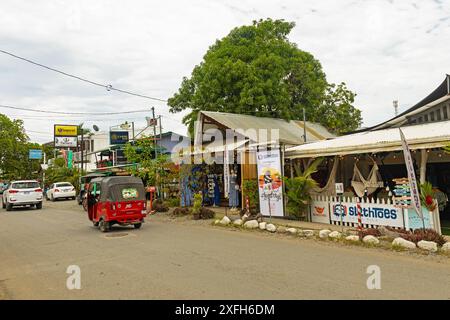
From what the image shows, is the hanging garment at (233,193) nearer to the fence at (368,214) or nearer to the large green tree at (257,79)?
the fence at (368,214)

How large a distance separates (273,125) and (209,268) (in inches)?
599

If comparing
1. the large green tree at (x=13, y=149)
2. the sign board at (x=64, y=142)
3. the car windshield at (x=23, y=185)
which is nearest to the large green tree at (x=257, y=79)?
the car windshield at (x=23, y=185)

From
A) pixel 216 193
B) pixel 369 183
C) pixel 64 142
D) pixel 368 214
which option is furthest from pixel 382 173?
pixel 64 142

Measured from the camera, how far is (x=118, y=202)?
12.4 meters

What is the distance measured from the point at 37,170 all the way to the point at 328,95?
152 feet

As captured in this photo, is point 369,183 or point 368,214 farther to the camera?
point 369,183

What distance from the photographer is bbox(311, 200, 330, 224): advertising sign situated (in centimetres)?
1256

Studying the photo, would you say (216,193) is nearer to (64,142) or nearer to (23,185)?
(23,185)

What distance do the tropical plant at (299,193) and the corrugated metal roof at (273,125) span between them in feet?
14.0

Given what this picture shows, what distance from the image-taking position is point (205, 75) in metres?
23.3

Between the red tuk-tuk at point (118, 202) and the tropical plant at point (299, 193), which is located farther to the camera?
the tropical plant at point (299, 193)

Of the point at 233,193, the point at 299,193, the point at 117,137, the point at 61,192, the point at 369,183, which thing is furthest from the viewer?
the point at 117,137

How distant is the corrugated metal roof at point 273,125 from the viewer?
62.5 ft
